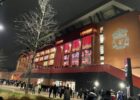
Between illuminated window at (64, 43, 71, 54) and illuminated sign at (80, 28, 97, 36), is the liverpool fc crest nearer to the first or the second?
illuminated sign at (80, 28, 97, 36)

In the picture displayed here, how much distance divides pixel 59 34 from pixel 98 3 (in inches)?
1023

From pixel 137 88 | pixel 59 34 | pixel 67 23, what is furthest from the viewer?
pixel 59 34

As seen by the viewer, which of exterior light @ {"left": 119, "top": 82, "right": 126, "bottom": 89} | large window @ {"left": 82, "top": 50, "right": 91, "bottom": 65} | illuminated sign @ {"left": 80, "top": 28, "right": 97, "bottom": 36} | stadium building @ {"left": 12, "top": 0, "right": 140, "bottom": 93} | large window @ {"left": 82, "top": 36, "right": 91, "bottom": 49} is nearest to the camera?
exterior light @ {"left": 119, "top": 82, "right": 126, "bottom": 89}

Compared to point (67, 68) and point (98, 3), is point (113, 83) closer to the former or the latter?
point (67, 68)

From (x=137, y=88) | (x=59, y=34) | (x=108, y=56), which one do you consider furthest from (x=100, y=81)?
(x=59, y=34)

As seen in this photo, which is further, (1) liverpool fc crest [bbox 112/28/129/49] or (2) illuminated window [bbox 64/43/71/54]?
(2) illuminated window [bbox 64/43/71/54]

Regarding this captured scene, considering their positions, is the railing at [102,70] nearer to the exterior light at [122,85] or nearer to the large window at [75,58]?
the exterior light at [122,85]

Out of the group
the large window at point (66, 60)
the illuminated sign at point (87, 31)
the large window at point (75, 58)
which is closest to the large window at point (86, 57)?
the large window at point (75, 58)

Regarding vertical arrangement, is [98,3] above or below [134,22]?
above

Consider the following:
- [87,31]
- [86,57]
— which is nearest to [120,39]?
[86,57]

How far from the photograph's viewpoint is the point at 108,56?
148 ft

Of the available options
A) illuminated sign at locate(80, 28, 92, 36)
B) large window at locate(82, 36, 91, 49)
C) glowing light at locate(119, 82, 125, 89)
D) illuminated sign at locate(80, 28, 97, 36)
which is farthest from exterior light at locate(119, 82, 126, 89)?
illuminated sign at locate(80, 28, 92, 36)

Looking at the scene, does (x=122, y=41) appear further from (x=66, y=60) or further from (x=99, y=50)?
(x=66, y=60)

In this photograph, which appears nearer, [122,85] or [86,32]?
[122,85]
